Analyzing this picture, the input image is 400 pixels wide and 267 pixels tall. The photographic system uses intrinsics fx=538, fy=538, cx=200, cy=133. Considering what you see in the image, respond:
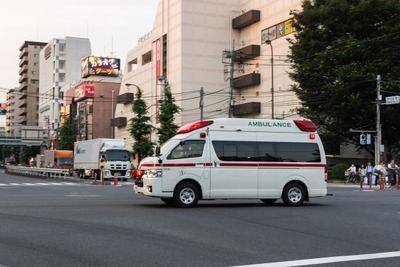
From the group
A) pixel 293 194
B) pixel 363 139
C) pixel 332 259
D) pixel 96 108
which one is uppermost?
pixel 96 108

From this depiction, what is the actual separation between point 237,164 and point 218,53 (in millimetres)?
56283

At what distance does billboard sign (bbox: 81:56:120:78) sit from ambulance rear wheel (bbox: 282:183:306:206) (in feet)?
335

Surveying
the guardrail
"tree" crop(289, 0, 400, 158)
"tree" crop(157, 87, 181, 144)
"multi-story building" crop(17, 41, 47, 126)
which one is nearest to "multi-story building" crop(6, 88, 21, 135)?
"multi-story building" crop(17, 41, 47, 126)

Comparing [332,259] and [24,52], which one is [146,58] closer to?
[332,259]

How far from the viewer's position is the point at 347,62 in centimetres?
4384

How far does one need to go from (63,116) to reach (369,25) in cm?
9721

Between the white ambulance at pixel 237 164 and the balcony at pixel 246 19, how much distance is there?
52511mm

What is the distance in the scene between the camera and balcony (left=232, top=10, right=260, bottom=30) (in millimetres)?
68588

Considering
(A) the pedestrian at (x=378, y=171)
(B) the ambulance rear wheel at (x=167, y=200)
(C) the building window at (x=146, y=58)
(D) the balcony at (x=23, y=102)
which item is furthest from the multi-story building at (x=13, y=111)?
(B) the ambulance rear wheel at (x=167, y=200)

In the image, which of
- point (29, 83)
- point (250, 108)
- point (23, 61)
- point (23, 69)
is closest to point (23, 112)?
point (29, 83)

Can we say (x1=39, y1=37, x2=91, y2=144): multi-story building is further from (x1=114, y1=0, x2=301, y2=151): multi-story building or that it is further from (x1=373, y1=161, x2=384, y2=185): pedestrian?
(x1=373, y1=161, x2=384, y2=185): pedestrian

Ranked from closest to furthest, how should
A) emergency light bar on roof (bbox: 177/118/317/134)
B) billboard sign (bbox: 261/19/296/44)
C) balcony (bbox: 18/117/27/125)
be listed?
1. emergency light bar on roof (bbox: 177/118/317/134)
2. billboard sign (bbox: 261/19/296/44)
3. balcony (bbox: 18/117/27/125)

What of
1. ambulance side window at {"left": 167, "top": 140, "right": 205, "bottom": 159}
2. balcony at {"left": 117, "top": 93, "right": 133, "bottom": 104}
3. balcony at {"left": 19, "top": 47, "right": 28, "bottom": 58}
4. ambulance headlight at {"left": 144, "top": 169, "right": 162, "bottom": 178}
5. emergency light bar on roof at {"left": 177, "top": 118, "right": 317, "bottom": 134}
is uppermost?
balcony at {"left": 19, "top": 47, "right": 28, "bottom": 58}

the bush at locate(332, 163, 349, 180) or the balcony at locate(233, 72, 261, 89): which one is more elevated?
the balcony at locate(233, 72, 261, 89)
